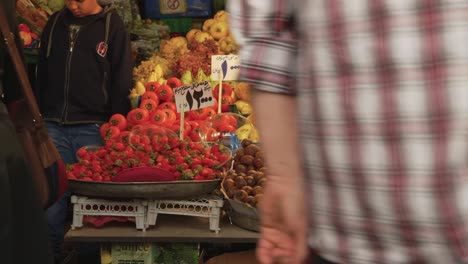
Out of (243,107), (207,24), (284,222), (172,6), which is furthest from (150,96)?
(284,222)

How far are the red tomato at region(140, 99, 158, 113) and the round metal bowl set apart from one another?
166cm

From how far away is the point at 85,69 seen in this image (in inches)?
201

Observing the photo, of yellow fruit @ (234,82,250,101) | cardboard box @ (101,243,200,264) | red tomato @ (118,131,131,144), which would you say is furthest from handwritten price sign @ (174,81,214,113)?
yellow fruit @ (234,82,250,101)

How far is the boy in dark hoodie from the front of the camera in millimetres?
5113

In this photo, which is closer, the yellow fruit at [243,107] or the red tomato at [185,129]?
the red tomato at [185,129]

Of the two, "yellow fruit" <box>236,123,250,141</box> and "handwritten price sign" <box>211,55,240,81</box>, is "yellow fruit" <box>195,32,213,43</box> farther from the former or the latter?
"yellow fruit" <box>236,123,250,141</box>

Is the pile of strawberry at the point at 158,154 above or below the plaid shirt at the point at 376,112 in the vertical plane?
below

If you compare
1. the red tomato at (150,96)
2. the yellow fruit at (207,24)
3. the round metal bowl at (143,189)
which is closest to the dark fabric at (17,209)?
the round metal bowl at (143,189)

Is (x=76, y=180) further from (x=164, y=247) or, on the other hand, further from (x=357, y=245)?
(x=357, y=245)

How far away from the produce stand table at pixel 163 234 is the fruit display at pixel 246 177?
0.15m

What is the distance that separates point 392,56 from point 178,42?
5.84 meters

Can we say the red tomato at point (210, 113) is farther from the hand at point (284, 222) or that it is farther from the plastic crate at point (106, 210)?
the hand at point (284, 222)

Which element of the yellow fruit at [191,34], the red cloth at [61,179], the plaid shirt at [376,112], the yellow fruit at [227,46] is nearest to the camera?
the plaid shirt at [376,112]

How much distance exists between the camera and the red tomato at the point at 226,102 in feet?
17.6
